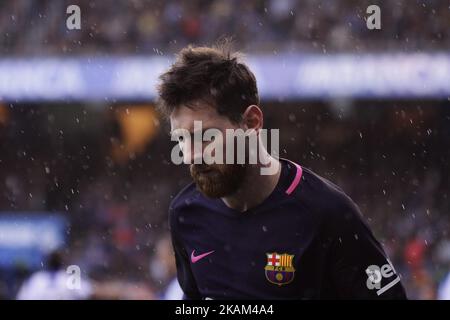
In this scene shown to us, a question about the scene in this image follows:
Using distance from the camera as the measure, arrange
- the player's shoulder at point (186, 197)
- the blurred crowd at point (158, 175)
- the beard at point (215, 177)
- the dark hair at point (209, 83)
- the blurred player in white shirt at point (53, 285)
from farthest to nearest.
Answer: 1. the blurred crowd at point (158, 175)
2. the blurred player in white shirt at point (53, 285)
3. the player's shoulder at point (186, 197)
4. the dark hair at point (209, 83)
5. the beard at point (215, 177)

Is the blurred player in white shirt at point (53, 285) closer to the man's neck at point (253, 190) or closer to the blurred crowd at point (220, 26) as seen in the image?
the man's neck at point (253, 190)

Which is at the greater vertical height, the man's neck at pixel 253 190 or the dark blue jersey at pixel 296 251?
the man's neck at pixel 253 190

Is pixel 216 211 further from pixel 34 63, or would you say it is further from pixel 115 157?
pixel 115 157

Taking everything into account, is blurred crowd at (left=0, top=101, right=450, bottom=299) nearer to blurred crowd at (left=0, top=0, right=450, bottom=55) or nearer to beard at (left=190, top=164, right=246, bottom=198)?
blurred crowd at (left=0, top=0, right=450, bottom=55)

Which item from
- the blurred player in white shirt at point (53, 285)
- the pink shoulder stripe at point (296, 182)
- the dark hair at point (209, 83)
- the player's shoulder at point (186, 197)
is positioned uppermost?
the dark hair at point (209, 83)

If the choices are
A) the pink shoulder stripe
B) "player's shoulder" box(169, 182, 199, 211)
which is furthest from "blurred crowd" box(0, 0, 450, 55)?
the pink shoulder stripe

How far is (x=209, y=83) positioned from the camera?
311cm

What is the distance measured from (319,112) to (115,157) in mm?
4466

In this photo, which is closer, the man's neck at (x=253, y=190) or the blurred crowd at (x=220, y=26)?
the man's neck at (x=253, y=190)

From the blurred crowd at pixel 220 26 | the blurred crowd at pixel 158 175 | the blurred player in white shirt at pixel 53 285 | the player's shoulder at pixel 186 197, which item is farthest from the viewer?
the blurred crowd at pixel 220 26

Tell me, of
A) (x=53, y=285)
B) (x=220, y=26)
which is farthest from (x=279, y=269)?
(x=220, y=26)

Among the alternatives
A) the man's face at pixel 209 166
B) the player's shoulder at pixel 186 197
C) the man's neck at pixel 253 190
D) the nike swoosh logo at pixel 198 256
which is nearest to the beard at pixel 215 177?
the man's face at pixel 209 166

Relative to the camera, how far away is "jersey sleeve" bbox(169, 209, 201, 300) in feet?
10.9

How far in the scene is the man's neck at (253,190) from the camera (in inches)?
123
